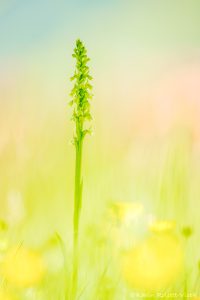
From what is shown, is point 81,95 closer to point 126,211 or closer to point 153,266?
point 126,211

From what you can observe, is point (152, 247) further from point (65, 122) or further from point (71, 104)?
point (65, 122)

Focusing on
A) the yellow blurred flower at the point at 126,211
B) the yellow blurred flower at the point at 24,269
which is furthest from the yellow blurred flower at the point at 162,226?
the yellow blurred flower at the point at 24,269

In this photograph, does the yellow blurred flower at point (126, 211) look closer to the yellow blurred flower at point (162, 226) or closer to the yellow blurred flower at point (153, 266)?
the yellow blurred flower at point (162, 226)

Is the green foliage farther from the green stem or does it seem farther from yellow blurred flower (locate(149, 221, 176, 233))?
yellow blurred flower (locate(149, 221, 176, 233))

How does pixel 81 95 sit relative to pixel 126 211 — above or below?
above

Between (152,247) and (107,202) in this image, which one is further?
(107,202)

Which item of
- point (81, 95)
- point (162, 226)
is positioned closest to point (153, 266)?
point (162, 226)

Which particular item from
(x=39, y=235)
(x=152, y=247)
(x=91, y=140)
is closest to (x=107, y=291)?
(x=152, y=247)
